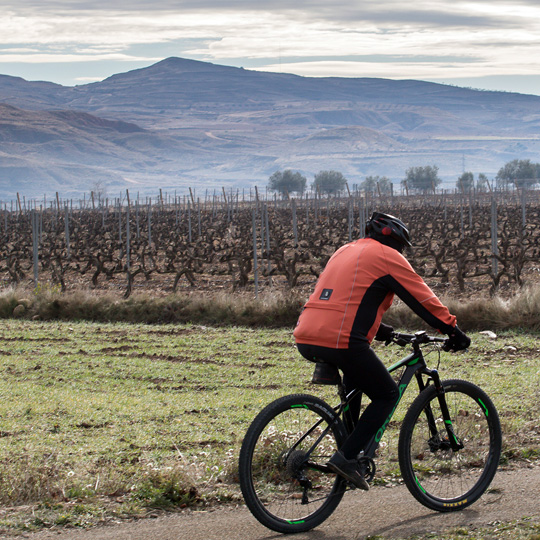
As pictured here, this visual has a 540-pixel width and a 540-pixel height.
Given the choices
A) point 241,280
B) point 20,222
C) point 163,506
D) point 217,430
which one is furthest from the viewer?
point 20,222

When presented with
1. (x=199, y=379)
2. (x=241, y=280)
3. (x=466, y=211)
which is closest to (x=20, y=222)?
(x=466, y=211)

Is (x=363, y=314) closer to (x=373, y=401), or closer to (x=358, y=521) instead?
(x=373, y=401)

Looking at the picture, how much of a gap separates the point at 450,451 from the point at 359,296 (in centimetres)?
120

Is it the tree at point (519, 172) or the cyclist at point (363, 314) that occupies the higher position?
the tree at point (519, 172)

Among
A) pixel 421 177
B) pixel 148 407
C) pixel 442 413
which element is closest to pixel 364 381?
pixel 442 413

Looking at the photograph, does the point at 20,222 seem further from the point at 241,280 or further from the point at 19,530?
the point at 19,530

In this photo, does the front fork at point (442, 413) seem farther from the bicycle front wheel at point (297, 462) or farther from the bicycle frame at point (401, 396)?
the bicycle front wheel at point (297, 462)

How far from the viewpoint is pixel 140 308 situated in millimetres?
14500

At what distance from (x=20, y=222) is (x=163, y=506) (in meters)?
47.7

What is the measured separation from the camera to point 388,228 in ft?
14.0

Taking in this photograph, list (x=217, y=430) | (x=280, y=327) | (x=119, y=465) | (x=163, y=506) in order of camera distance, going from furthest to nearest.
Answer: (x=280, y=327) < (x=217, y=430) < (x=119, y=465) < (x=163, y=506)

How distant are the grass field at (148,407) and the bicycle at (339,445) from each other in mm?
554

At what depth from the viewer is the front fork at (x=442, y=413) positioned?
4.57m

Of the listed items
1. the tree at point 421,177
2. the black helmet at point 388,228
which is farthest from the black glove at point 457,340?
the tree at point 421,177
